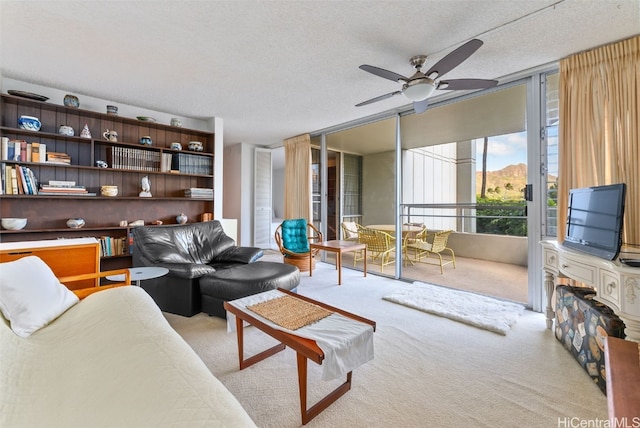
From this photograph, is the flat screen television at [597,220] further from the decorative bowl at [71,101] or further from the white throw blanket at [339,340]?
the decorative bowl at [71,101]

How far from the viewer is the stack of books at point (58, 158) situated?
10.4ft

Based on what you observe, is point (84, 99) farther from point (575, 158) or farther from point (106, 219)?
point (575, 158)

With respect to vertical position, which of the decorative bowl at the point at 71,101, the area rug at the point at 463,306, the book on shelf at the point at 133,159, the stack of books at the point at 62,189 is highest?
the decorative bowl at the point at 71,101

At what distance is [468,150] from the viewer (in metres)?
4.78

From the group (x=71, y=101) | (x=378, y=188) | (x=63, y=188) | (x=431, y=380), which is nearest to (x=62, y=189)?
(x=63, y=188)

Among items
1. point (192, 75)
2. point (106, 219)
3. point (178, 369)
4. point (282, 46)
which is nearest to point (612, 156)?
point (282, 46)

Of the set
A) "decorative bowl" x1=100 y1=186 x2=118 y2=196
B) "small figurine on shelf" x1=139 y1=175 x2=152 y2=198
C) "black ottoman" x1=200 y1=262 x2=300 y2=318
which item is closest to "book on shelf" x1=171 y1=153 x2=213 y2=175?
"small figurine on shelf" x1=139 y1=175 x2=152 y2=198

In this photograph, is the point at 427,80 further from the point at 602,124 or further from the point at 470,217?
the point at 470,217

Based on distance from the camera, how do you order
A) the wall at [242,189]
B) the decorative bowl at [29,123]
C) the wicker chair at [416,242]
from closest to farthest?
the decorative bowl at [29,123] → the wicker chair at [416,242] → the wall at [242,189]

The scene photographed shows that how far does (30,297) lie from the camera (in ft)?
4.55

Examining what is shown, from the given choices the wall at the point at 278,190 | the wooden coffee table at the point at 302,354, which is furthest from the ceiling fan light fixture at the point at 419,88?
the wall at the point at 278,190

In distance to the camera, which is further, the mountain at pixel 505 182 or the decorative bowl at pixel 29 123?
the mountain at pixel 505 182

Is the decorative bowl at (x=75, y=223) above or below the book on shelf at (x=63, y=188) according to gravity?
below

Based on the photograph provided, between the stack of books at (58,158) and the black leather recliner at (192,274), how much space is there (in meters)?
1.36
